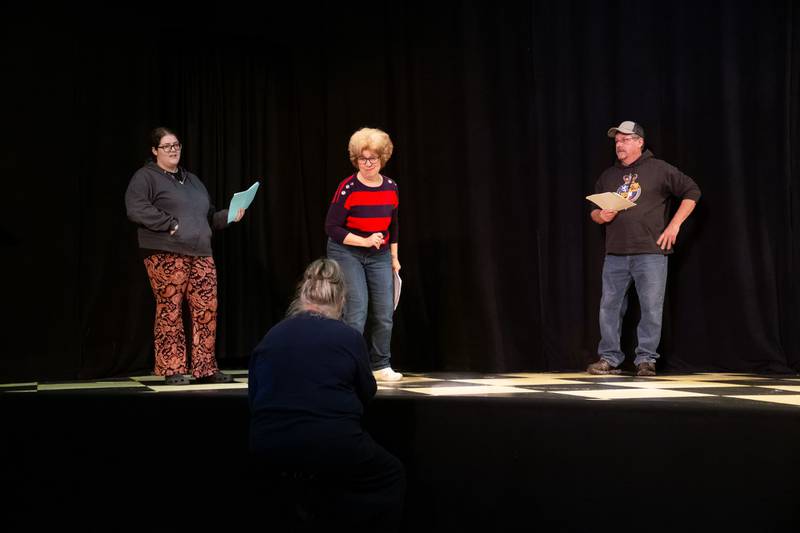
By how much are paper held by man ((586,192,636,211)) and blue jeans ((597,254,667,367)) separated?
0.34m

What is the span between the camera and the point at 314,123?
232 inches

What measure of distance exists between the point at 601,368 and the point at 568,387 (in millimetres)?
999

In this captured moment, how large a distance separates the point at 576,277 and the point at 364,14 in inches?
88.6

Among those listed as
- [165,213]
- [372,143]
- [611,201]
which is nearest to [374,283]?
[372,143]

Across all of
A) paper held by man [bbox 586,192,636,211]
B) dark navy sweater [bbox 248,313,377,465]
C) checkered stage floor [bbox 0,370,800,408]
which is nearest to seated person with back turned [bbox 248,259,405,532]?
dark navy sweater [bbox 248,313,377,465]

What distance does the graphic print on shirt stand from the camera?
4.66 m

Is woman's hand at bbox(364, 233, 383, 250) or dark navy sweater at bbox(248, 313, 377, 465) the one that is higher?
woman's hand at bbox(364, 233, 383, 250)

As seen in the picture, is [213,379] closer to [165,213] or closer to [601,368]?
[165,213]

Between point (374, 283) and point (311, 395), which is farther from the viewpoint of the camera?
point (374, 283)

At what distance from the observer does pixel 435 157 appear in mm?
5469

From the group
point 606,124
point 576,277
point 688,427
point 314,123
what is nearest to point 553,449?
point 688,427

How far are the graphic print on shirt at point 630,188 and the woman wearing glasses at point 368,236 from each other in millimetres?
1326

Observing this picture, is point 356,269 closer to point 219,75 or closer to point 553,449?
point 553,449

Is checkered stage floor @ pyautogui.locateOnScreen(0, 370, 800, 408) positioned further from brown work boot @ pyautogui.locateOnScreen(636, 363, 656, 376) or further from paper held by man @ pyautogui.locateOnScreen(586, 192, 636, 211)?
paper held by man @ pyautogui.locateOnScreen(586, 192, 636, 211)
